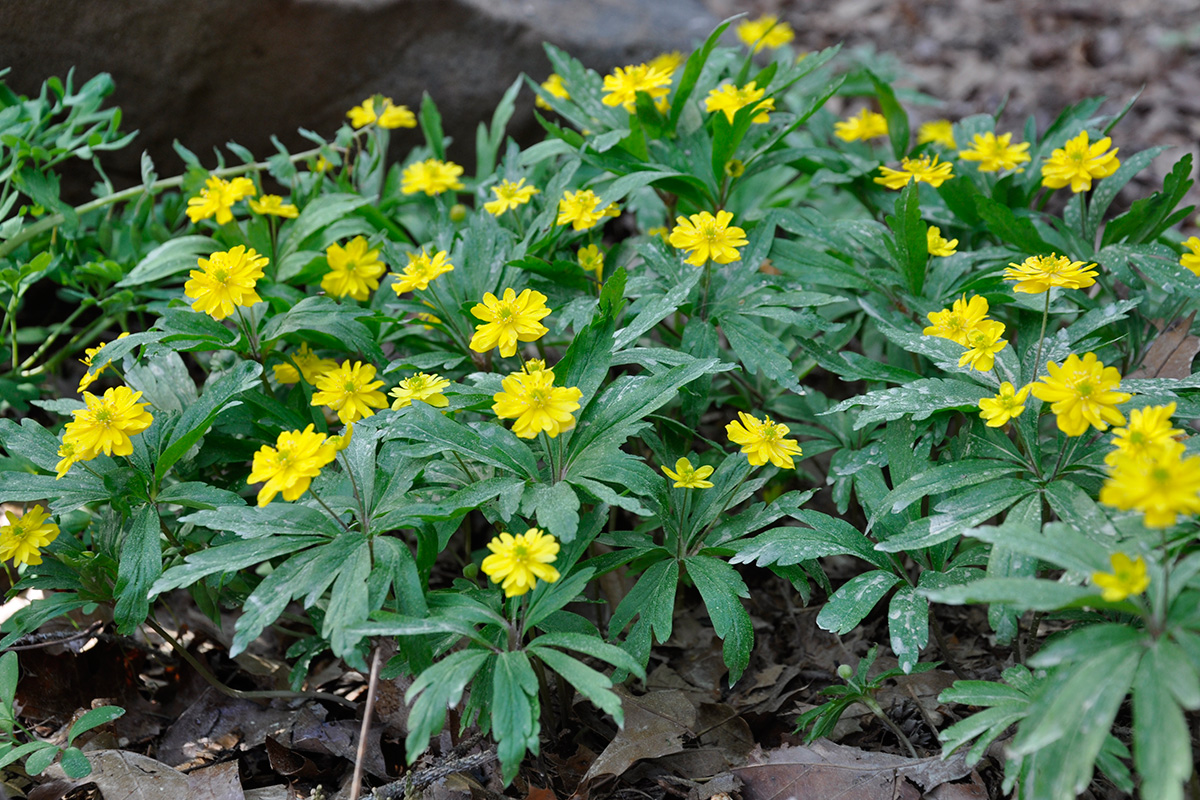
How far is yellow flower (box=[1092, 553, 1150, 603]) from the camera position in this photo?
44.6 inches

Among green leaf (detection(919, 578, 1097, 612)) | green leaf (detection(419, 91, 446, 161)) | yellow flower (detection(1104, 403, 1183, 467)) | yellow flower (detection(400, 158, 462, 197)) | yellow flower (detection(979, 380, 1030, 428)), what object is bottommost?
green leaf (detection(919, 578, 1097, 612))

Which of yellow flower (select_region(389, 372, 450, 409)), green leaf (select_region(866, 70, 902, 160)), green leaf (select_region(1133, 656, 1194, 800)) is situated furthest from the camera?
green leaf (select_region(866, 70, 902, 160))

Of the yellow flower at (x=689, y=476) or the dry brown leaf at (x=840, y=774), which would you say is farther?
the yellow flower at (x=689, y=476)

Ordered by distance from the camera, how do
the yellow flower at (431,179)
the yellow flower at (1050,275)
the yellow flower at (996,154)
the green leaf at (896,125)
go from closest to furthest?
the yellow flower at (1050,275) → the yellow flower at (996,154) → the yellow flower at (431,179) → the green leaf at (896,125)

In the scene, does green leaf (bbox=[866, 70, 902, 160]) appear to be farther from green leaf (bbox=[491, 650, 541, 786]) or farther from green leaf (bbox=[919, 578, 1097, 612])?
green leaf (bbox=[491, 650, 541, 786])

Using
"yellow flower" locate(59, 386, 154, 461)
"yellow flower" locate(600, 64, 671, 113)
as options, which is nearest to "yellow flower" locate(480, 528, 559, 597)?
"yellow flower" locate(59, 386, 154, 461)

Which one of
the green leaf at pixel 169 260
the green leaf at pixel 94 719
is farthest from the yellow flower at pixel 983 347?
the green leaf at pixel 169 260

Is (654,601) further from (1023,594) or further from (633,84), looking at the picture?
(633,84)

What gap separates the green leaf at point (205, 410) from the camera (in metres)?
1.67

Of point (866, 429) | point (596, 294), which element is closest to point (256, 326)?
point (596, 294)

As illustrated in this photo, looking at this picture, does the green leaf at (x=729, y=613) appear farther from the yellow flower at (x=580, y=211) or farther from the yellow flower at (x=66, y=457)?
the yellow flower at (x=66, y=457)

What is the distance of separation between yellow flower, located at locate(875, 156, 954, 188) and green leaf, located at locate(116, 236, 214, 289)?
1767 mm

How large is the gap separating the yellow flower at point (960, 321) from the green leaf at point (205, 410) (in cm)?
136

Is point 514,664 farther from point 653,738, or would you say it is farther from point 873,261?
point 873,261
